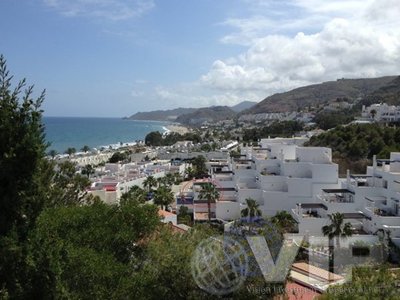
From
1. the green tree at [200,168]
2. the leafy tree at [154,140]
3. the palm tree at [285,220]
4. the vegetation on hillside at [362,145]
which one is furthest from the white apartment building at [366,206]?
the leafy tree at [154,140]

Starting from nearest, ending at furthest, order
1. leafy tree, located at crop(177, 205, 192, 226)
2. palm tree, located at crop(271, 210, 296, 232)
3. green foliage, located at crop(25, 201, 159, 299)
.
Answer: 1. green foliage, located at crop(25, 201, 159, 299)
2. palm tree, located at crop(271, 210, 296, 232)
3. leafy tree, located at crop(177, 205, 192, 226)

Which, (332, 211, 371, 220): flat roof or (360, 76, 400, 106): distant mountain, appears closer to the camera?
(332, 211, 371, 220): flat roof

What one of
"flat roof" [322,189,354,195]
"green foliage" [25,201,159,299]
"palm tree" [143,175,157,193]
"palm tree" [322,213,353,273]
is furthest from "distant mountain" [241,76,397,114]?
"green foliage" [25,201,159,299]

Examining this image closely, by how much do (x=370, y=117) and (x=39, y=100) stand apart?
262 ft

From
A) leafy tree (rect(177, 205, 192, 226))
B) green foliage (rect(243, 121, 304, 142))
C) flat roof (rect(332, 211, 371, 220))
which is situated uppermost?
green foliage (rect(243, 121, 304, 142))

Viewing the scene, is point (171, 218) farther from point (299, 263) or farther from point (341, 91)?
point (341, 91)

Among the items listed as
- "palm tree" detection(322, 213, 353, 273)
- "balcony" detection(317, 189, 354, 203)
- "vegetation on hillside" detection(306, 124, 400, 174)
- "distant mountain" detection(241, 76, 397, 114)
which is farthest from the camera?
"distant mountain" detection(241, 76, 397, 114)

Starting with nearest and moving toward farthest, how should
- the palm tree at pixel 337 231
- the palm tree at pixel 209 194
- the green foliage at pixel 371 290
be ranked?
1. the green foliage at pixel 371 290
2. the palm tree at pixel 337 231
3. the palm tree at pixel 209 194

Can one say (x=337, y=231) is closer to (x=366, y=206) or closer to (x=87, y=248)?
(x=366, y=206)

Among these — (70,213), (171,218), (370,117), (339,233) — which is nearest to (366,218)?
(339,233)

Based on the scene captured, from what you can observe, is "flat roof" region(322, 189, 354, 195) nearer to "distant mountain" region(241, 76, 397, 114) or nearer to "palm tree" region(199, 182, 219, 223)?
"palm tree" region(199, 182, 219, 223)

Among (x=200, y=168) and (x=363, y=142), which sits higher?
(x=363, y=142)

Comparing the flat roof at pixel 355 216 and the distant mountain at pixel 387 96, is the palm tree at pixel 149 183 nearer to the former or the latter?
the flat roof at pixel 355 216

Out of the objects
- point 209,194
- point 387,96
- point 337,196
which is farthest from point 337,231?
point 387,96
